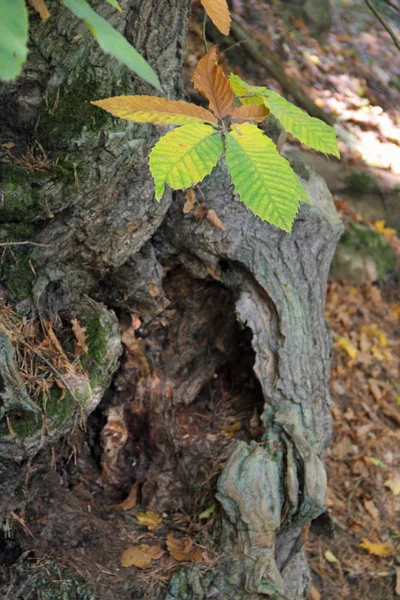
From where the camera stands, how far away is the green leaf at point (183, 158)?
1315 mm

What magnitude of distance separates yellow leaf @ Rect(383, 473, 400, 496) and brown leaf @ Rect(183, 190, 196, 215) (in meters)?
2.26

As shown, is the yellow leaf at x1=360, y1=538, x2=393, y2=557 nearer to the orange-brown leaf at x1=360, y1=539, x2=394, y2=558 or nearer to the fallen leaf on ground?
the orange-brown leaf at x1=360, y1=539, x2=394, y2=558

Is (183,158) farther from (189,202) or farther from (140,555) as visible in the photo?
(140,555)

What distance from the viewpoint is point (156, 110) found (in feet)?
4.69

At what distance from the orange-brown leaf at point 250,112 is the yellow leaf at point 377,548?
2.66 m

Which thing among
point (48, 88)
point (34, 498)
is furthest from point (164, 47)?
point (34, 498)

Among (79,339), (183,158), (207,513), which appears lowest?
(207,513)

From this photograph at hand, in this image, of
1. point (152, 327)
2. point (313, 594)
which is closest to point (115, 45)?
point (152, 327)

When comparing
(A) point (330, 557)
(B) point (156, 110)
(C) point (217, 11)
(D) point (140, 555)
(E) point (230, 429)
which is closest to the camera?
(B) point (156, 110)

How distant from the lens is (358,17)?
855cm

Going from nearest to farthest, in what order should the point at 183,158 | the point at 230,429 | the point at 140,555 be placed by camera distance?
1. the point at 183,158
2. the point at 140,555
3. the point at 230,429

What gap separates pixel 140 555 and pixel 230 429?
75 cm

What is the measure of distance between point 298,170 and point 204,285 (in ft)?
2.98

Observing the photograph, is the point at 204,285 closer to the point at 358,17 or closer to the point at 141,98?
the point at 141,98
